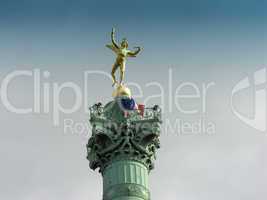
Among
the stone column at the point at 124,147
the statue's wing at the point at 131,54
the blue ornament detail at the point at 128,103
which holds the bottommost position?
the stone column at the point at 124,147

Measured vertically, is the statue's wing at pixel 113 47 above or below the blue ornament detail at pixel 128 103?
above

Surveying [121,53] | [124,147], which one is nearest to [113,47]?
[121,53]

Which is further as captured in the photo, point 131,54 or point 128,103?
point 131,54

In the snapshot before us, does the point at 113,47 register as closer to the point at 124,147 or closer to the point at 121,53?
the point at 121,53

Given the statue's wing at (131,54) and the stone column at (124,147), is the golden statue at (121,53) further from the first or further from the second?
the stone column at (124,147)

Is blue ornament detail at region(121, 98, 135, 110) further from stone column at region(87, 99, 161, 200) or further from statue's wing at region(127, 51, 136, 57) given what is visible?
statue's wing at region(127, 51, 136, 57)

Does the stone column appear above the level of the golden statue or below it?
below

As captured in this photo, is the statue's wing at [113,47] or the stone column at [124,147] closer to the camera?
the stone column at [124,147]

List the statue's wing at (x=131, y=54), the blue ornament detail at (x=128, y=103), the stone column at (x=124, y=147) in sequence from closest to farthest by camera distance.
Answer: the stone column at (x=124, y=147), the blue ornament detail at (x=128, y=103), the statue's wing at (x=131, y=54)

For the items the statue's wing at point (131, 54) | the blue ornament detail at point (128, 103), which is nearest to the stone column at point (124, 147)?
the blue ornament detail at point (128, 103)

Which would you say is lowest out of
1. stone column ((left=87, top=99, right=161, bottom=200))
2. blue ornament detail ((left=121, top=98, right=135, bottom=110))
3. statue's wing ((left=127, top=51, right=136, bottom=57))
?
stone column ((left=87, top=99, right=161, bottom=200))

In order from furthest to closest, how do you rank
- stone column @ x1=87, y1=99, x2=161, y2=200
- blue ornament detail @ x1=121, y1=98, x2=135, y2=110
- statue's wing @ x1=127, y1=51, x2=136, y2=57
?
1. statue's wing @ x1=127, y1=51, x2=136, y2=57
2. blue ornament detail @ x1=121, y1=98, x2=135, y2=110
3. stone column @ x1=87, y1=99, x2=161, y2=200

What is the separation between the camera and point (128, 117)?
2016 inches

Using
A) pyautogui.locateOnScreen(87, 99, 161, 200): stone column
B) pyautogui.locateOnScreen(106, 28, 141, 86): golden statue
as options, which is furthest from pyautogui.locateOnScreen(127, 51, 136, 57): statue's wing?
pyautogui.locateOnScreen(87, 99, 161, 200): stone column
